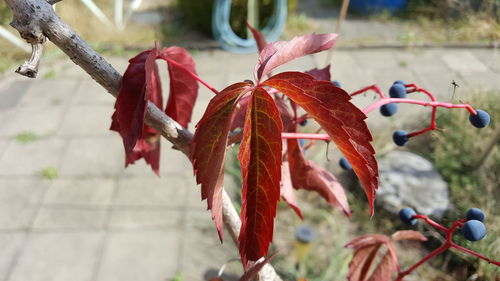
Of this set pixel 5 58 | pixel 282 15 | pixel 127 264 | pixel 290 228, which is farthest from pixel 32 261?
pixel 282 15

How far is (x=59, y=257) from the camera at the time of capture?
79.1 inches

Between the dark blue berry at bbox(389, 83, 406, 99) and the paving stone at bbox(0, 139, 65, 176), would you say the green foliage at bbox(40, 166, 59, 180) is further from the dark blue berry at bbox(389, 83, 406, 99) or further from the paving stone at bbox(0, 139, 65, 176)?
the dark blue berry at bbox(389, 83, 406, 99)

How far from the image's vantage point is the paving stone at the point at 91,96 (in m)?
3.19

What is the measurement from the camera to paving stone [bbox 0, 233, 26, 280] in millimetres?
1945

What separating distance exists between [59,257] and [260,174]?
74.0 inches

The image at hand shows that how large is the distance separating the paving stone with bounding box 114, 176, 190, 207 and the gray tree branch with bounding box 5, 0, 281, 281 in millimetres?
1824

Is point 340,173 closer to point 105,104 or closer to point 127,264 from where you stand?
point 127,264

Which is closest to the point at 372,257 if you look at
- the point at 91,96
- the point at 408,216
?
the point at 408,216

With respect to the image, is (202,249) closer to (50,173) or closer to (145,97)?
(50,173)

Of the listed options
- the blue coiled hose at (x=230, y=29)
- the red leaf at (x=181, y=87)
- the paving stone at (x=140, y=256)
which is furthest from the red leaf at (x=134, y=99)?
the blue coiled hose at (x=230, y=29)

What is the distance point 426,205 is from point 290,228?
26.8 inches

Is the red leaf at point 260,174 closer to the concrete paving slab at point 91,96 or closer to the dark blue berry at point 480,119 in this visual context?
the dark blue berry at point 480,119

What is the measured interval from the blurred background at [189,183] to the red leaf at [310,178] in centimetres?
44

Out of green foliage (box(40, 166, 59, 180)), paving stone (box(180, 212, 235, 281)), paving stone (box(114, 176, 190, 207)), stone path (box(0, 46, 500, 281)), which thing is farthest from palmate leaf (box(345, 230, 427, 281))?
green foliage (box(40, 166, 59, 180))
